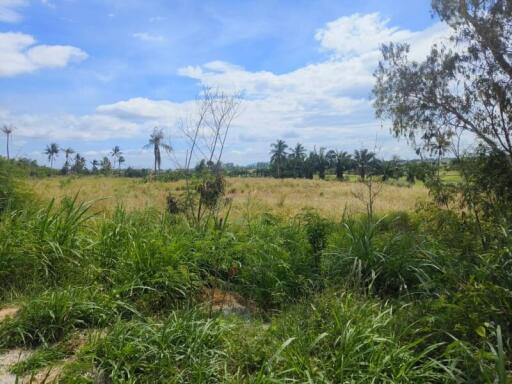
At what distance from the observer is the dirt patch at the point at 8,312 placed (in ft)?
Result: 10.5

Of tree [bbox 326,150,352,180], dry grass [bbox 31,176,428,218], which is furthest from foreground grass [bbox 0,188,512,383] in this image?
tree [bbox 326,150,352,180]

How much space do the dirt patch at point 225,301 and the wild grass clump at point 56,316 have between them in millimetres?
869

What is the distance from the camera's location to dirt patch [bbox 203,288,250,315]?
13.1ft

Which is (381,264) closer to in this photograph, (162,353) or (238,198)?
(162,353)

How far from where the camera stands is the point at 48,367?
8.76ft

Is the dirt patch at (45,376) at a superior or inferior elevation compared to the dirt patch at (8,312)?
inferior

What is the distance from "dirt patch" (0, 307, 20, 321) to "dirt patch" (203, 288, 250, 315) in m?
1.57

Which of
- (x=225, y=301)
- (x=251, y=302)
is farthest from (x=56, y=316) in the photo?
(x=251, y=302)

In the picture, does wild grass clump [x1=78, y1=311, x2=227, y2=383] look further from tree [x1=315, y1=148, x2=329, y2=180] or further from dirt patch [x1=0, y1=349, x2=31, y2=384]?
tree [x1=315, y1=148, x2=329, y2=180]

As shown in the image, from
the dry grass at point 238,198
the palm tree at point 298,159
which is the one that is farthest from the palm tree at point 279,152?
the dry grass at point 238,198

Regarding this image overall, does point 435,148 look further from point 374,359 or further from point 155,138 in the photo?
point 374,359

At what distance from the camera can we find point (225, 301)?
423cm

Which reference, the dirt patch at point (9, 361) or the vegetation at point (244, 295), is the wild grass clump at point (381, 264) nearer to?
the vegetation at point (244, 295)

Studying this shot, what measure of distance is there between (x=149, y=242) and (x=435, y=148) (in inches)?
247
